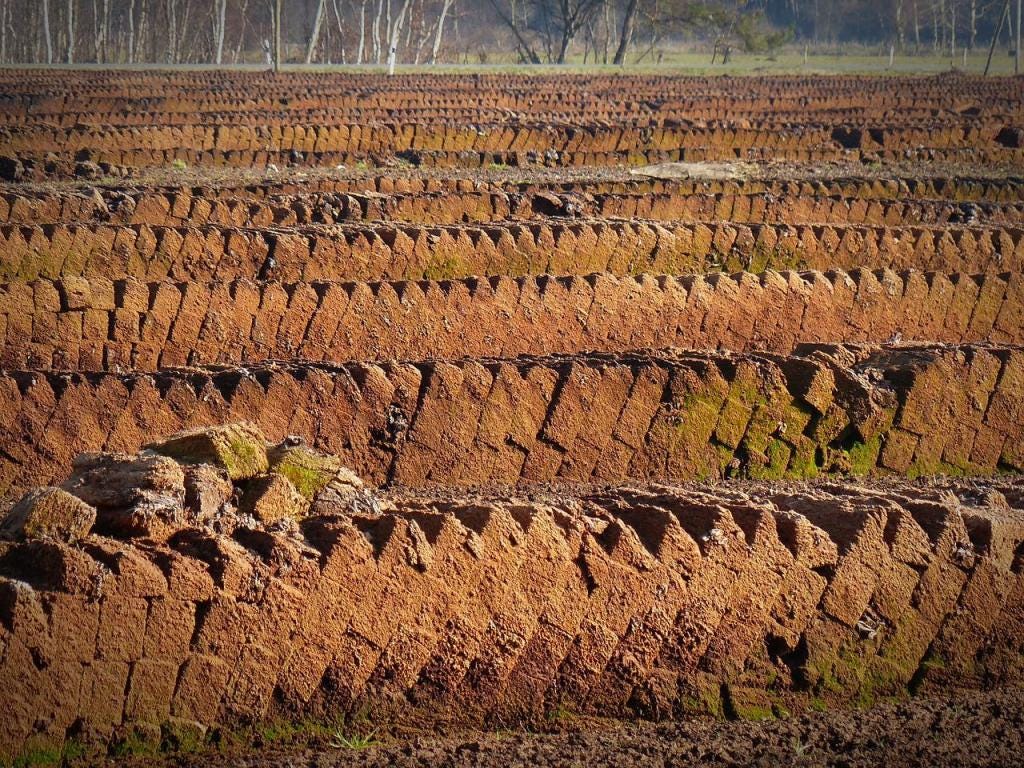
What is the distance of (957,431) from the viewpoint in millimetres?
9133

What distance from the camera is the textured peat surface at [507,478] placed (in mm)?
5145

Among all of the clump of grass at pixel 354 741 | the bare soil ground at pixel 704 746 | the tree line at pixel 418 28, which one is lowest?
the tree line at pixel 418 28

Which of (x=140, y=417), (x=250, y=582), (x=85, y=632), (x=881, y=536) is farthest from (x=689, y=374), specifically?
(x=85, y=632)

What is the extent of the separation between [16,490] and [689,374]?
445 centimetres

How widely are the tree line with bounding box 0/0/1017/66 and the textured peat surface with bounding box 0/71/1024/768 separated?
2836 cm

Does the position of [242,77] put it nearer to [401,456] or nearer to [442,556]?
[401,456]

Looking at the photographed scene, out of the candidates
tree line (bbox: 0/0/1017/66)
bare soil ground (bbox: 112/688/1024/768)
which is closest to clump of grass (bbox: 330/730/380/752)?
bare soil ground (bbox: 112/688/1024/768)

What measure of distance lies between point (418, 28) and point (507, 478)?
175 feet

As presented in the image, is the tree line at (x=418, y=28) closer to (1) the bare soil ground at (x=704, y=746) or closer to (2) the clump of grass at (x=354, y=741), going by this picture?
(2) the clump of grass at (x=354, y=741)

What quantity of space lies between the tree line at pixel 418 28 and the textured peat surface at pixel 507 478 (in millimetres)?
28359

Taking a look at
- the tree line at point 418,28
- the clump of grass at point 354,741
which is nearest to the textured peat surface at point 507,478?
the clump of grass at point 354,741

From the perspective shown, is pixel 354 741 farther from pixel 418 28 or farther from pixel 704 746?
pixel 418 28

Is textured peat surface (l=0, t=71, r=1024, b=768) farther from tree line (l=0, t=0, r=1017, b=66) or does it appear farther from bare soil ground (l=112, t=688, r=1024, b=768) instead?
tree line (l=0, t=0, r=1017, b=66)

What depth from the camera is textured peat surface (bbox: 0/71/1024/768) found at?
16.9ft
